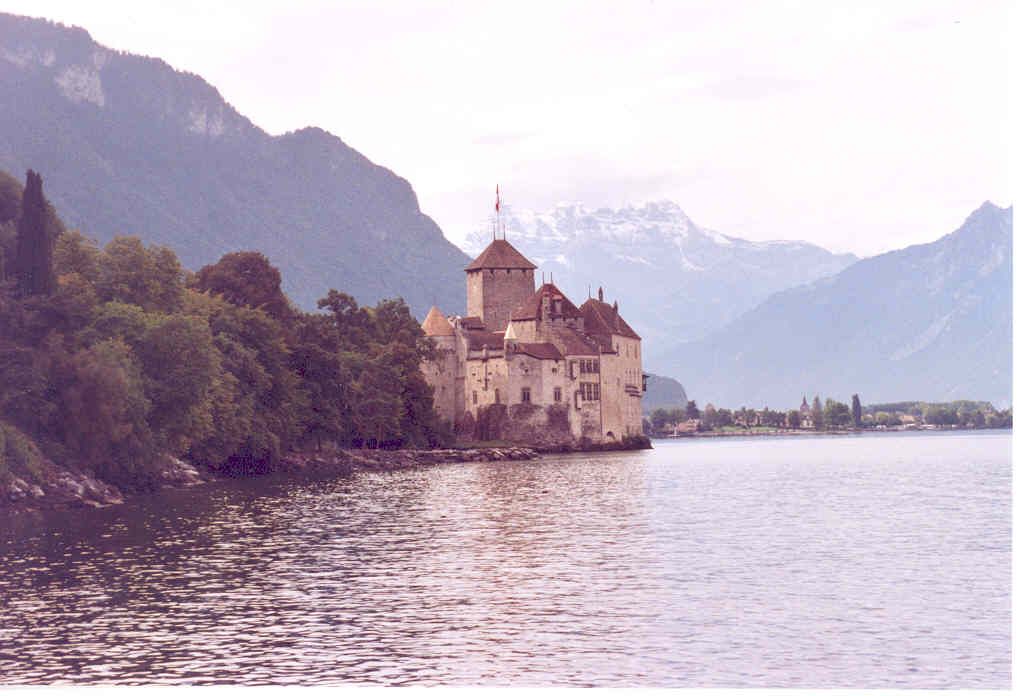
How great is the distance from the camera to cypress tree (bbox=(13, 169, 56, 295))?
7931 centimetres

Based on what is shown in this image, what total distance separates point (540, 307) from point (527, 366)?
A: 6.62 metres

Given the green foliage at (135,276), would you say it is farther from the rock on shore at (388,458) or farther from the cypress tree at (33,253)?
the rock on shore at (388,458)

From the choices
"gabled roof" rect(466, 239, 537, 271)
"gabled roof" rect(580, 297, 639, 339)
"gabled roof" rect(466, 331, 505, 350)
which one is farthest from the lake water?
"gabled roof" rect(466, 239, 537, 271)

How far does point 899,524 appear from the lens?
6141 centimetres

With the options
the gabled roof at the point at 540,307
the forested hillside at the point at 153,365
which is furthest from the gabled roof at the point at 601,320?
the forested hillside at the point at 153,365

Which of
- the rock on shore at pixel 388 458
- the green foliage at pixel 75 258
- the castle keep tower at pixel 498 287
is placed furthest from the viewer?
the castle keep tower at pixel 498 287

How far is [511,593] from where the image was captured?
40.8 metres

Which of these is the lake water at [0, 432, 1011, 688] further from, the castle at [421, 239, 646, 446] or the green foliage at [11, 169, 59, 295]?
the castle at [421, 239, 646, 446]

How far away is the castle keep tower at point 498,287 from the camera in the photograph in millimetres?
168250

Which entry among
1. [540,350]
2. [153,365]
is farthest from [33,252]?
[540,350]

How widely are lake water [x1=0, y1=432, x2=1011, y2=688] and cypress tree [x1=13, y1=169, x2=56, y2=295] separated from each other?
14136 millimetres

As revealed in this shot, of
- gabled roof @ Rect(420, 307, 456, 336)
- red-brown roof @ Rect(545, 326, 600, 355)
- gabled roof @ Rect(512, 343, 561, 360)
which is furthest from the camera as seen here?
gabled roof @ Rect(420, 307, 456, 336)

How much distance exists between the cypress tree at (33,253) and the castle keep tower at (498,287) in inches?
3529

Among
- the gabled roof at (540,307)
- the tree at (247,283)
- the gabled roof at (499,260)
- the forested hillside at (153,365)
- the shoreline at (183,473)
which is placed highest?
the gabled roof at (499,260)
